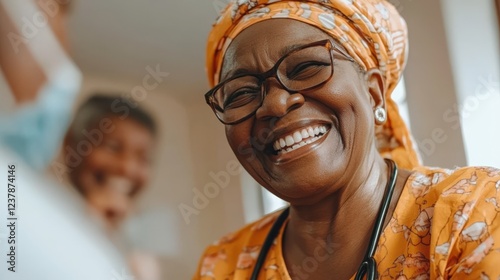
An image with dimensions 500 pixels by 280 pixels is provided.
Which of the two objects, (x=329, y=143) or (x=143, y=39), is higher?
(x=143, y=39)

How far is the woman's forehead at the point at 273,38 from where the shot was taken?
96 centimetres

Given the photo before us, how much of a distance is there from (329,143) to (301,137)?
0.04 metres

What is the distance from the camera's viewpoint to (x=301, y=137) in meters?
0.93

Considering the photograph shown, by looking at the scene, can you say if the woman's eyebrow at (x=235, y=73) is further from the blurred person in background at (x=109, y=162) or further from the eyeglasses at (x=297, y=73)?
the blurred person in background at (x=109, y=162)

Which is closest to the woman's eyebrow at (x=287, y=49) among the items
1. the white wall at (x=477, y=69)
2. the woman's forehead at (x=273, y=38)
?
the woman's forehead at (x=273, y=38)

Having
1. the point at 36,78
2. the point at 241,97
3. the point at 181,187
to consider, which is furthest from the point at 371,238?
the point at 181,187

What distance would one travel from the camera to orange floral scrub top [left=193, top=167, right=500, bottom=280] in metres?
0.78

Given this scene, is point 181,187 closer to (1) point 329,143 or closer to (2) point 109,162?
(2) point 109,162

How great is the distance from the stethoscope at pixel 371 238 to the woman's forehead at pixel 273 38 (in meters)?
0.26

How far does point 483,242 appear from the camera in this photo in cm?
78

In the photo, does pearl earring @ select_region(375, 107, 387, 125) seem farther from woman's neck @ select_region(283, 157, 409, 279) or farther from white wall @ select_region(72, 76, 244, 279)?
white wall @ select_region(72, 76, 244, 279)

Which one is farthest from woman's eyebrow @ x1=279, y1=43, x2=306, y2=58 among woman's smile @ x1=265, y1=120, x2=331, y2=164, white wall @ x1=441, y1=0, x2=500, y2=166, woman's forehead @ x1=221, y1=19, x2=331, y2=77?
white wall @ x1=441, y1=0, x2=500, y2=166

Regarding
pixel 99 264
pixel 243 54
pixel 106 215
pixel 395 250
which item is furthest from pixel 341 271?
pixel 106 215

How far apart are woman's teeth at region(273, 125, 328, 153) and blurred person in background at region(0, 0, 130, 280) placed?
2.20ft
